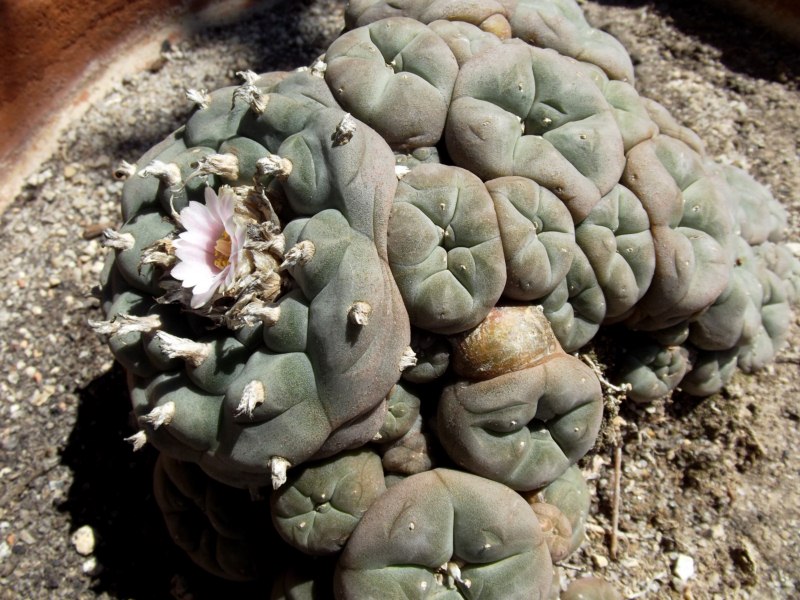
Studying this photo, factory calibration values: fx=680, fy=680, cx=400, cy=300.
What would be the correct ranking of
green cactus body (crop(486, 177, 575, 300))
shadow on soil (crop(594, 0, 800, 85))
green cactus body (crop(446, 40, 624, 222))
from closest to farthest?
1. green cactus body (crop(486, 177, 575, 300))
2. green cactus body (crop(446, 40, 624, 222))
3. shadow on soil (crop(594, 0, 800, 85))

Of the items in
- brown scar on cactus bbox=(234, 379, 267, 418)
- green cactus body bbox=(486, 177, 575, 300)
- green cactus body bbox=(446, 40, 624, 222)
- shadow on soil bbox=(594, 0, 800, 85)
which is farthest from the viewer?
shadow on soil bbox=(594, 0, 800, 85)

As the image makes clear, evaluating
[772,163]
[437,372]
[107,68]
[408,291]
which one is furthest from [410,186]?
[107,68]

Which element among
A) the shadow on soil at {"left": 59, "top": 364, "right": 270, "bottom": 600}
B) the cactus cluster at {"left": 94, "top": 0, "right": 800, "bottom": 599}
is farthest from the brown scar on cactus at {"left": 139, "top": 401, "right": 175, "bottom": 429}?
the shadow on soil at {"left": 59, "top": 364, "right": 270, "bottom": 600}

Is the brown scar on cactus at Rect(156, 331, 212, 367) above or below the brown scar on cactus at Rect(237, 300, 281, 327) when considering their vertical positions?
below

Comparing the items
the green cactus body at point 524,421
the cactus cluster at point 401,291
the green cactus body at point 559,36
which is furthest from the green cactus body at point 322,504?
the green cactus body at point 559,36

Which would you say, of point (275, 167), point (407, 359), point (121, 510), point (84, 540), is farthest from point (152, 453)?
point (275, 167)

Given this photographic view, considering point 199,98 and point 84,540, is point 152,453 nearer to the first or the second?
point 84,540

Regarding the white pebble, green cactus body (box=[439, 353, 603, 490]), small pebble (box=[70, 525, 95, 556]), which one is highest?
green cactus body (box=[439, 353, 603, 490])

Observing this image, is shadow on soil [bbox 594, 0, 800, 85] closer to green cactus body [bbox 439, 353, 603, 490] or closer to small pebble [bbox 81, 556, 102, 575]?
green cactus body [bbox 439, 353, 603, 490]
